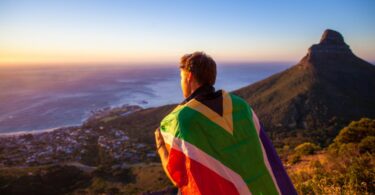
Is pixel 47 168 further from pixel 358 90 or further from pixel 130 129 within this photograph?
pixel 358 90

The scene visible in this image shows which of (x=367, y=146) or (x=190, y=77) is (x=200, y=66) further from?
(x=367, y=146)

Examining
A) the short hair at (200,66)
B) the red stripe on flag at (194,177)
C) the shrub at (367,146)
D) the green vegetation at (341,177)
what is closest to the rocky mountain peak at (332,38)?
the shrub at (367,146)

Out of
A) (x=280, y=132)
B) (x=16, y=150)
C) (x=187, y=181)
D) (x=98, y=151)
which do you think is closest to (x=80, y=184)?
(x=98, y=151)

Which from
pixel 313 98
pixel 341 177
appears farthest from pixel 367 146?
pixel 313 98

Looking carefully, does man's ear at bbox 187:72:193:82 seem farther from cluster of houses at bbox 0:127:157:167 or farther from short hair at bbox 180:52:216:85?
cluster of houses at bbox 0:127:157:167

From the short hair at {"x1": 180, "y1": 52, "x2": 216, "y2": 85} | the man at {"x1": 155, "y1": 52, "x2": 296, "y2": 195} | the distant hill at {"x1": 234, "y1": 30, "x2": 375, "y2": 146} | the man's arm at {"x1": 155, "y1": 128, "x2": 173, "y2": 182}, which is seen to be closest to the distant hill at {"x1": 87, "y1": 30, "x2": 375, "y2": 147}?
the distant hill at {"x1": 234, "y1": 30, "x2": 375, "y2": 146}

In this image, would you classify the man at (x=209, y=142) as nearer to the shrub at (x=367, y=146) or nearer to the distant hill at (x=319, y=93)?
the shrub at (x=367, y=146)
